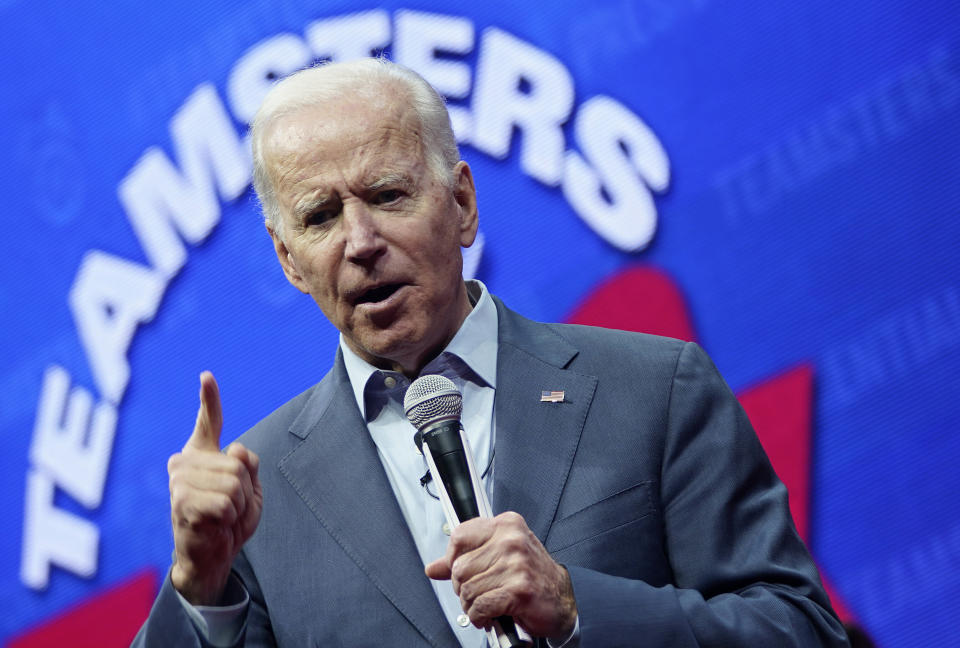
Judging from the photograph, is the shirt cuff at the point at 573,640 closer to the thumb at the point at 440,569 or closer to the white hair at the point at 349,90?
the thumb at the point at 440,569

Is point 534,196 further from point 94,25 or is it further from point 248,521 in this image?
point 248,521

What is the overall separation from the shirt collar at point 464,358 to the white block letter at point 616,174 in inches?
36.5

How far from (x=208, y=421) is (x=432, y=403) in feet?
1.06

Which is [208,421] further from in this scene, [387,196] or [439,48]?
[439,48]

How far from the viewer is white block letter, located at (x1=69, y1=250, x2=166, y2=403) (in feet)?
9.86

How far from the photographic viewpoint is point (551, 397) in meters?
1.78

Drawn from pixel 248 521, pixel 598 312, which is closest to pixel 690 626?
pixel 248 521

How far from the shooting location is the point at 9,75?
3164 mm

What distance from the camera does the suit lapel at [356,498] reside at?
1.63m

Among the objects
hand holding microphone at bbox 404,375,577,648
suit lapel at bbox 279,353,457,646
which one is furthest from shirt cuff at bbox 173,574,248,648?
hand holding microphone at bbox 404,375,577,648

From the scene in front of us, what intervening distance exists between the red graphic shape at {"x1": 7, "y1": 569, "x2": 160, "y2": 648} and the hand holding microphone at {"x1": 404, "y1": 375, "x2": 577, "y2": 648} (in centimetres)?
182

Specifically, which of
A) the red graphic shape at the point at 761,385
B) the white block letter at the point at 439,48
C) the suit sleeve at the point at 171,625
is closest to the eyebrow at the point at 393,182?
the suit sleeve at the point at 171,625

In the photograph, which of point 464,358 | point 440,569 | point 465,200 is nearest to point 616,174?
point 465,200

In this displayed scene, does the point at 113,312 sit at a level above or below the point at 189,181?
below
